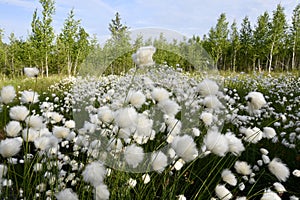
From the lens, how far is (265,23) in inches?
1261

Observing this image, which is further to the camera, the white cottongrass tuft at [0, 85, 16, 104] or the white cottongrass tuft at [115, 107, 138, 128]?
the white cottongrass tuft at [0, 85, 16, 104]

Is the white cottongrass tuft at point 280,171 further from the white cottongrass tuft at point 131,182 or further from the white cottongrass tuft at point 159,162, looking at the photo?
the white cottongrass tuft at point 131,182

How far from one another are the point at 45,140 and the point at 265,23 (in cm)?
3425

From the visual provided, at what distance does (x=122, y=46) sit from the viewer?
7.95 ft

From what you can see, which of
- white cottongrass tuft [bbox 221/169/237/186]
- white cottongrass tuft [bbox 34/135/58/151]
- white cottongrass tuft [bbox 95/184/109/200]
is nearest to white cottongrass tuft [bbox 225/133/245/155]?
white cottongrass tuft [bbox 221/169/237/186]

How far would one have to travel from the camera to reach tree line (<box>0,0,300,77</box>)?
2.37 metres

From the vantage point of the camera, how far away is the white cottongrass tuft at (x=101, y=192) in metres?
1.34

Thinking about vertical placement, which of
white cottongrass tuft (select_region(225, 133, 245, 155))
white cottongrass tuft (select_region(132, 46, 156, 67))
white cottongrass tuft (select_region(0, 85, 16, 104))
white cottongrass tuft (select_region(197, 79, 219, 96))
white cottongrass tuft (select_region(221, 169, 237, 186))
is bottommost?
white cottongrass tuft (select_region(221, 169, 237, 186))

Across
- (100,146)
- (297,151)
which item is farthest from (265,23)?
(100,146)

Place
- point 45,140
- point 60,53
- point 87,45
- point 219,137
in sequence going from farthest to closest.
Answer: point 60,53 < point 87,45 < point 45,140 < point 219,137

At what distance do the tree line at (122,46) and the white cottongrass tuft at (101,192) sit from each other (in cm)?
85

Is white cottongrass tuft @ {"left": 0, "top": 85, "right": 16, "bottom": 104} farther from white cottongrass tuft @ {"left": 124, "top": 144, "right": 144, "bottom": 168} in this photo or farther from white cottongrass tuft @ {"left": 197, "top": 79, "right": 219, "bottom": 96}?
white cottongrass tuft @ {"left": 197, "top": 79, "right": 219, "bottom": 96}

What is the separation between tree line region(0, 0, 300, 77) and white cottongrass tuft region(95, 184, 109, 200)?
0.85 m

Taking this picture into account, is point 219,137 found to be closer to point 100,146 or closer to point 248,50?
point 100,146
